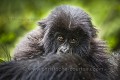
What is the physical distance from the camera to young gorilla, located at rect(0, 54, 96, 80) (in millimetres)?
2293

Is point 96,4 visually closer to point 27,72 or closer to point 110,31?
point 110,31

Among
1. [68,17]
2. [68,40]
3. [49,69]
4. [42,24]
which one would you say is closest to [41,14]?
[42,24]

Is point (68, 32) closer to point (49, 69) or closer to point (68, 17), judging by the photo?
point (68, 17)

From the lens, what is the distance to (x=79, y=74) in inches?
91.2

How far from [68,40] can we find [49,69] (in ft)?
2.53

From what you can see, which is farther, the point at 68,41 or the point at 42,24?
the point at 42,24

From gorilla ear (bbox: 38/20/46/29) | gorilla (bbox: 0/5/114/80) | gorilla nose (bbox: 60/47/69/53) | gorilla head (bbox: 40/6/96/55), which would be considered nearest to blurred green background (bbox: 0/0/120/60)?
gorilla ear (bbox: 38/20/46/29)

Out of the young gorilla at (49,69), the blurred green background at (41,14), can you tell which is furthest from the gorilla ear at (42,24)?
the blurred green background at (41,14)

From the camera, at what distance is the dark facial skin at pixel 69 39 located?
118 inches

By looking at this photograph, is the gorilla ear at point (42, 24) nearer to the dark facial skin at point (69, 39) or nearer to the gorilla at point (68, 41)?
the gorilla at point (68, 41)

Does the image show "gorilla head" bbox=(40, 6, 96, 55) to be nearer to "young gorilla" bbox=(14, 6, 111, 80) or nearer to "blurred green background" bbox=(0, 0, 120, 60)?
"young gorilla" bbox=(14, 6, 111, 80)

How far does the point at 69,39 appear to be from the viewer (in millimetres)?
3055

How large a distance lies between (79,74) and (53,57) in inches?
7.2

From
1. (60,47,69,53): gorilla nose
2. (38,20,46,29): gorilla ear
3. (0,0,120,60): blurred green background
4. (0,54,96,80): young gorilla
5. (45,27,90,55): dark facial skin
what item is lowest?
(0,54,96,80): young gorilla
